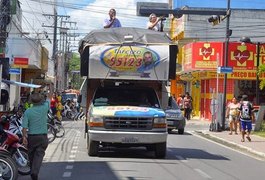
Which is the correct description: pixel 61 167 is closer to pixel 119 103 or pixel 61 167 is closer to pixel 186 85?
pixel 119 103

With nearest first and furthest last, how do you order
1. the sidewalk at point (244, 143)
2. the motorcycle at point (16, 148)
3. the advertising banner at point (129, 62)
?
the motorcycle at point (16, 148), the advertising banner at point (129, 62), the sidewalk at point (244, 143)

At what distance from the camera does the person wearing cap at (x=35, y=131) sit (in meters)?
10.8

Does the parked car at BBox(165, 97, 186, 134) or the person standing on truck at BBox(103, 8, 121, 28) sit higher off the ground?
the person standing on truck at BBox(103, 8, 121, 28)

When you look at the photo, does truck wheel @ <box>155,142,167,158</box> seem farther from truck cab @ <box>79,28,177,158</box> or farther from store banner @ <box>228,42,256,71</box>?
store banner @ <box>228,42,256,71</box>

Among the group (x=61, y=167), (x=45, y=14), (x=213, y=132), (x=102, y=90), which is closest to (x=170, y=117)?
(x=213, y=132)

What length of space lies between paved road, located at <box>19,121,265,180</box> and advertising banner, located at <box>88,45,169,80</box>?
2328 millimetres

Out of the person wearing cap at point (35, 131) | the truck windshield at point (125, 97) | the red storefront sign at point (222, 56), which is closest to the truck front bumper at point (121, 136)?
the truck windshield at point (125, 97)

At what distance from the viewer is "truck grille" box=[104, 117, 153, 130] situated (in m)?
15.2

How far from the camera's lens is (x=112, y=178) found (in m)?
11.6

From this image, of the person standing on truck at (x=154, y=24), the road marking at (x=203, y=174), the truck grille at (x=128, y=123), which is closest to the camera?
the road marking at (x=203, y=174)

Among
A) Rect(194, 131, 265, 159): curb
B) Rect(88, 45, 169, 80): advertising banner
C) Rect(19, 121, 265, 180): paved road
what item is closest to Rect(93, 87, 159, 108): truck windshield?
Rect(88, 45, 169, 80): advertising banner

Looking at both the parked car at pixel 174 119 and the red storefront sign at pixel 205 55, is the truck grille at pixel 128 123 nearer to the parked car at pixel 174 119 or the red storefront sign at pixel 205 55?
the parked car at pixel 174 119

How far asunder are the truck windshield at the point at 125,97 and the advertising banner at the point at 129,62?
0.69 m

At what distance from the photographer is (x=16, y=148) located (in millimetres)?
11180
